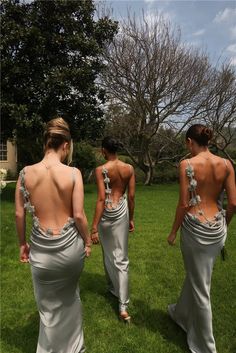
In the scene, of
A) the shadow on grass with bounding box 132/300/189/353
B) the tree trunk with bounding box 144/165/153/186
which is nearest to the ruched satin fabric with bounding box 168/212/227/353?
the shadow on grass with bounding box 132/300/189/353

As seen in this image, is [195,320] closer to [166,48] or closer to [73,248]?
[73,248]

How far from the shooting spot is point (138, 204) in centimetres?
1518

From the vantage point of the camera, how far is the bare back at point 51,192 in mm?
3303

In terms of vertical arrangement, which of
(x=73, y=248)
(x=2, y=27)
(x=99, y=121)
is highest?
(x=2, y=27)

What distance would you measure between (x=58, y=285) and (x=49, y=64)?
1417cm

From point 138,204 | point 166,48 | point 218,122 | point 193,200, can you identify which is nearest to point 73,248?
point 193,200

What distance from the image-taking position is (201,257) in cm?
383

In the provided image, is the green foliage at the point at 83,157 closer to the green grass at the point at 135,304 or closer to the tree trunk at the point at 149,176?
the tree trunk at the point at 149,176

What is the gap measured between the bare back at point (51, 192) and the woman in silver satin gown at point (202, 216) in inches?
46.8

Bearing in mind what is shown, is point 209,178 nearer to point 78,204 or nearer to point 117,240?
point 78,204

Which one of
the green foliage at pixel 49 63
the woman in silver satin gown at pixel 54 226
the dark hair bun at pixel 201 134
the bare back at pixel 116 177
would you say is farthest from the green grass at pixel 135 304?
the green foliage at pixel 49 63

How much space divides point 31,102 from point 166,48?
10.8 metres

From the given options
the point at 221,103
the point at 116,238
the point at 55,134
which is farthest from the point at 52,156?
the point at 221,103

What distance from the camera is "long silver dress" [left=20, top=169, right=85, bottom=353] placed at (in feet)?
11.0
